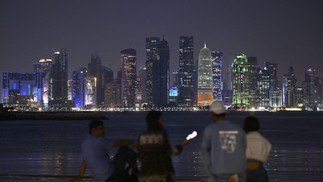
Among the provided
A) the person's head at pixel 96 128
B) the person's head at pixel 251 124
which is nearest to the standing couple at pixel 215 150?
the person's head at pixel 251 124

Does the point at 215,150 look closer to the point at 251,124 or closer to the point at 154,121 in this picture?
the point at 154,121

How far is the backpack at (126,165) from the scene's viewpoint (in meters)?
10.6

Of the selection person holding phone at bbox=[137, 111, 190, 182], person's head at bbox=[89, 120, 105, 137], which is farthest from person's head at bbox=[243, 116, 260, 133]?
person's head at bbox=[89, 120, 105, 137]

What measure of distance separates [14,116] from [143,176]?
180186 millimetres

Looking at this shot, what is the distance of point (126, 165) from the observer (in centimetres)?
1068

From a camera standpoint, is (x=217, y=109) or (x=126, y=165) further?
(x=126, y=165)

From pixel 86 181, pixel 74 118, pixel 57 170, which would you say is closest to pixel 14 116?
pixel 74 118

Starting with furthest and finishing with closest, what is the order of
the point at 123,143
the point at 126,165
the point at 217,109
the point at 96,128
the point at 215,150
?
the point at 96,128, the point at 126,165, the point at 123,143, the point at 217,109, the point at 215,150

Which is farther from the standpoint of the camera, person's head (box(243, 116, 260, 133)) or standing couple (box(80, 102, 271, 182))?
person's head (box(243, 116, 260, 133))

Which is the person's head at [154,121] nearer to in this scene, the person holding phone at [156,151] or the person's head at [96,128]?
the person holding phone at [156,151]

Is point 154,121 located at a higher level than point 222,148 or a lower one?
higher

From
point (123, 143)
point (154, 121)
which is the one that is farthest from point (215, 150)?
point (123, 143)

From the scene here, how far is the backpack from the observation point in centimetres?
1056

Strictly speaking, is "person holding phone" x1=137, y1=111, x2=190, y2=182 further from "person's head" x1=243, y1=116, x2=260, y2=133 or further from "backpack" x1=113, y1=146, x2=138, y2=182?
"person's head" x1=243, y1=116, x2=260, y2=133
